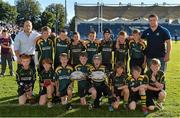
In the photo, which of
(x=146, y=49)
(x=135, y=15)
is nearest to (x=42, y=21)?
(x=135, y=15)

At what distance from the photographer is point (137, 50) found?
10000mm

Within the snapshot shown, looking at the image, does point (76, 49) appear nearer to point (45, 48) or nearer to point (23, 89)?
point (45, 48)

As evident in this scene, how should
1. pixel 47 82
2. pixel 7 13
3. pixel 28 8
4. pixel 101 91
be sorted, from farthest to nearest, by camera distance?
1. pixel 28 8
2. pixel 7 13
3. pixel 47 82
4. pixel 101 91

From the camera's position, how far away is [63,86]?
9.29 m

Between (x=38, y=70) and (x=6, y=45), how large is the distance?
504 centimetres

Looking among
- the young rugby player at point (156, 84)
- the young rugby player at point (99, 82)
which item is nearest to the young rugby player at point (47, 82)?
the young rugby player at point (99, 82)

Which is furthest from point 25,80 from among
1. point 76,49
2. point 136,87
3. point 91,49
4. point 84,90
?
point 136,87

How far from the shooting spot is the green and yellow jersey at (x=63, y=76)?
928cm

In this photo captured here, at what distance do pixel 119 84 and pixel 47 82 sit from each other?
1.56 meters

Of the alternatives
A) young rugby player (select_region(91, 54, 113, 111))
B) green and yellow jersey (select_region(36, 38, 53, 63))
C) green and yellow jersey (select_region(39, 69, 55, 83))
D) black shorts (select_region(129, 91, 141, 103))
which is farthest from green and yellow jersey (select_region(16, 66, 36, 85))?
black shorts (select_region(129, 91, 141, 103))

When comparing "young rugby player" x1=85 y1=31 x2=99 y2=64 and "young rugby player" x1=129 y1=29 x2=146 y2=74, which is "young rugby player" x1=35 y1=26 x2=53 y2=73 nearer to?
"young rugby player" x1=85 y1=31 x2=99 y2=64

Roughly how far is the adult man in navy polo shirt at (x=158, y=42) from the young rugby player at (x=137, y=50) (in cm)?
24

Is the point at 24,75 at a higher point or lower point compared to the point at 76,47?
lower

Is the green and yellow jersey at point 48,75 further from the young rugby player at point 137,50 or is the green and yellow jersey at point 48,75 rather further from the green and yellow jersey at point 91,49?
the young rugby player at point 137,50
